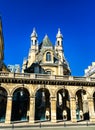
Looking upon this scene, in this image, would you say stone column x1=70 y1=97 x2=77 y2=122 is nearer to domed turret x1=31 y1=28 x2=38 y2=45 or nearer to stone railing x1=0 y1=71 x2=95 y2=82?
stone railing x1=0 y1=71 x2=95 y2=82

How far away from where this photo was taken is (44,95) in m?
38.2

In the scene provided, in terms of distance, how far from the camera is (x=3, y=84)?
30.8 metres

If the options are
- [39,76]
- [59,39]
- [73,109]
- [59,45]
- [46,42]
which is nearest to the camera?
[73,109]

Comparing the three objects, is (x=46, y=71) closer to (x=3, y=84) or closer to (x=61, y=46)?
(x=61, y=46)

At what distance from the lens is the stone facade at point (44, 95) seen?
30844 mm

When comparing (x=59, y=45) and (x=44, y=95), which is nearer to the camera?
(x=44, y=95)

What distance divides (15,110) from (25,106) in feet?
6.84

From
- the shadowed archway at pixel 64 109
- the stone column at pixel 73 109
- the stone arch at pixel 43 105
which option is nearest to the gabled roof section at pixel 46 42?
the stone arch at pixel 43 105

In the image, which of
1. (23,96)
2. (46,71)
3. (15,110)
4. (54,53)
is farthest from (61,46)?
(15,110)

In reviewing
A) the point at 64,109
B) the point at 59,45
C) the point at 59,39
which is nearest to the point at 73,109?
the point at 64,109

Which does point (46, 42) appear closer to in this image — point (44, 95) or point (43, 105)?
point (44, 95)

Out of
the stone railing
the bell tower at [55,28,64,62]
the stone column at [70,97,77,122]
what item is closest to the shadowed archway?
the stone column at [70,97,77,122]

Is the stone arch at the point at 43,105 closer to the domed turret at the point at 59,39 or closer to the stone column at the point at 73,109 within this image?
the stone column at the point at 73,109

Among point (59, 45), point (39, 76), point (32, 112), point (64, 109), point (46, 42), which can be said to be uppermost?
point (46, 42)
